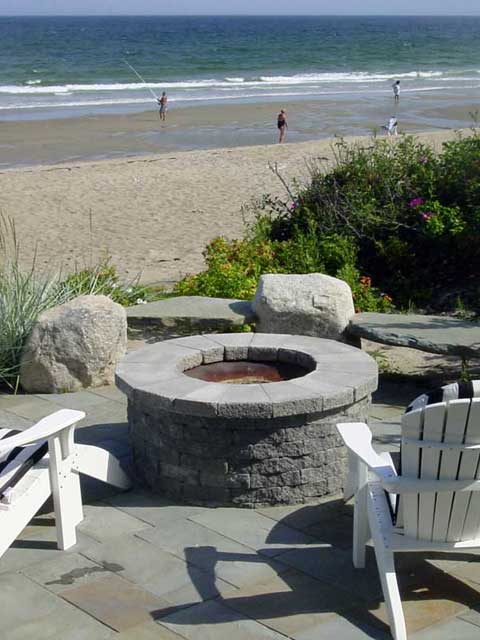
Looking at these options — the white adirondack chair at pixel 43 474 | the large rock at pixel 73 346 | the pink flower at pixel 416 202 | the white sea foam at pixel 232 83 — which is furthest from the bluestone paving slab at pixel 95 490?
the white sea foam at pixel 232 83

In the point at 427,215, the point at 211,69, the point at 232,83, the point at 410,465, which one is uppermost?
the point at 211,69

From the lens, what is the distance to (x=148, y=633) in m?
3.89

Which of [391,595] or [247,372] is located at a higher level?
[247,372]

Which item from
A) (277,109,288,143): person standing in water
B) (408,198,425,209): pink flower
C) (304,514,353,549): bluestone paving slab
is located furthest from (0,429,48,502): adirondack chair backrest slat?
(277,109,288,143): person standing in water

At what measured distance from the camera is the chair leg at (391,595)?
3.77 meters

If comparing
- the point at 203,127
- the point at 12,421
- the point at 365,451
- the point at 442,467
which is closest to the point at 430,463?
the point at 442,467

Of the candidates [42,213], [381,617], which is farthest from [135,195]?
[381,617]

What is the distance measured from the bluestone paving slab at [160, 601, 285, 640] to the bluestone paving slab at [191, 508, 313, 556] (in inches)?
23.6

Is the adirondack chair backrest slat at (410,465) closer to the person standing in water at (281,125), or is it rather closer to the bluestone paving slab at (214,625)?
the bluestone paving slab at (214,625)

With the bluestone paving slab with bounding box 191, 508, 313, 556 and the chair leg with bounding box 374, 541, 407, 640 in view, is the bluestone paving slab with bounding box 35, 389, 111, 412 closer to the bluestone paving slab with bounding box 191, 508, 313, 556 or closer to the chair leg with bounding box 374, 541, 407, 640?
the bluestone paving slab with bounding box 191, 508, 313, 556

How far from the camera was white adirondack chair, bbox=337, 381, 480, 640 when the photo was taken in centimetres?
371

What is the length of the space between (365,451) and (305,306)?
11.1 ft

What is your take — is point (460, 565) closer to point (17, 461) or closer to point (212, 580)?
point (212, 580)

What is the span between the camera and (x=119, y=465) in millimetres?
5270
